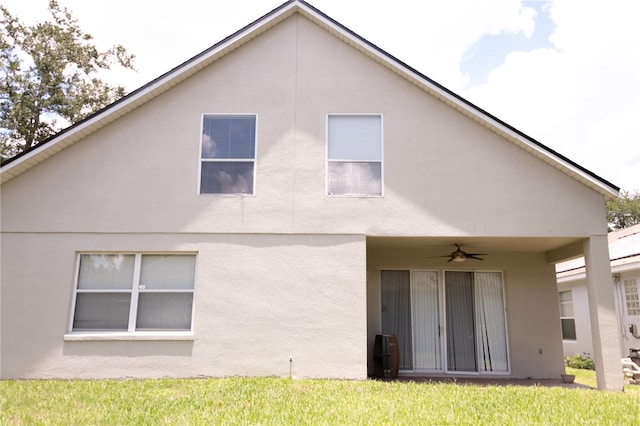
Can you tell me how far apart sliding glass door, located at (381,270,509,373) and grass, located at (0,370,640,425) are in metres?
3.16

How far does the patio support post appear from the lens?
9.32m

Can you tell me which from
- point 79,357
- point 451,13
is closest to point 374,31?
point 451,13

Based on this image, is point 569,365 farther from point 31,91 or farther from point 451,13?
point 31,91

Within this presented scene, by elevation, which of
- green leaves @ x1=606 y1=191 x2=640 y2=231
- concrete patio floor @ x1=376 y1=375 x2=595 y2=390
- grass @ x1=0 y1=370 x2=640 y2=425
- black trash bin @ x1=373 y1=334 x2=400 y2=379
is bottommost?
concrete patio floor @ x1=376 y1=375 x2=595 y2=390

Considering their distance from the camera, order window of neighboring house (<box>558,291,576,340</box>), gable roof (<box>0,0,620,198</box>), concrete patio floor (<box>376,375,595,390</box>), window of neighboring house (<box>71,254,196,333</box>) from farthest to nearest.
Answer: window of neighboring house (<box>558,291,576,340</box>) < concrete patio floor (<box>376,375,595,390</box>) < gable roof (<box>0,0,620,198</box>) < window of neighboring house (<box>71,254,196,333</box>)

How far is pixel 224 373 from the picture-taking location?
9.48 meters

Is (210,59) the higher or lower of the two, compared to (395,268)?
higher

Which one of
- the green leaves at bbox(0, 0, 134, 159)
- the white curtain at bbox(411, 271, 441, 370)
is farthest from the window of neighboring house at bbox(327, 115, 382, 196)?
the green leaves at bbox(0, 0, 134, 159)

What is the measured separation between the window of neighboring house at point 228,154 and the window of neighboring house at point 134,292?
167 cm

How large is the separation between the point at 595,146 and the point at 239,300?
36039 millimetres

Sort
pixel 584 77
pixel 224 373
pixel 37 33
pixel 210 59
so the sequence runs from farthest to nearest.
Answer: pixel 37 33
pixel 584 77
pixel 210 59
pixel 224 373

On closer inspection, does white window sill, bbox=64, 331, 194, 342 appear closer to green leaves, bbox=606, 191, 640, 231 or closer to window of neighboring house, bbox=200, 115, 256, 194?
window of neighboring house, bbox=200, 115, 256, 194

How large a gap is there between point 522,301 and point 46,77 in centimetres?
2137

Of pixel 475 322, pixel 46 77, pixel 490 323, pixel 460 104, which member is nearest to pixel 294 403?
pixel 475 322
